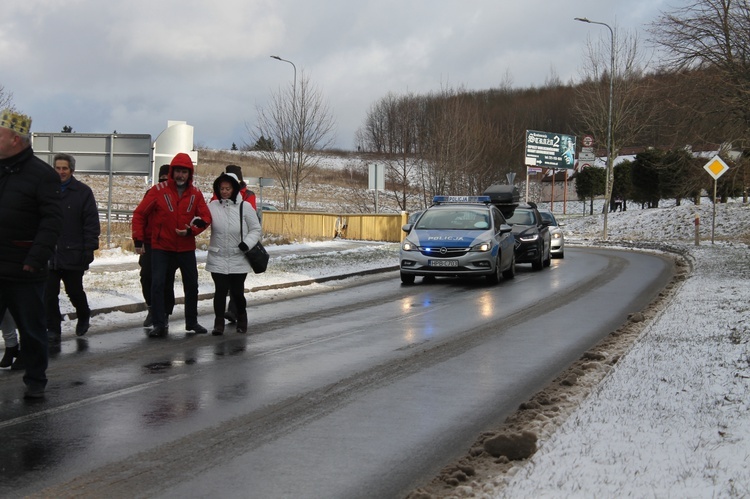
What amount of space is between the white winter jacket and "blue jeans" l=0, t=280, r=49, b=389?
3.78m

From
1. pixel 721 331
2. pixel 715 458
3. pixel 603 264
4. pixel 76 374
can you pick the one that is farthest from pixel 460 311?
pixel 603 264

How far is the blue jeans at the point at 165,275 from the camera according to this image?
10.2 meters

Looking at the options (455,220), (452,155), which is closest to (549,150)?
(452,155)

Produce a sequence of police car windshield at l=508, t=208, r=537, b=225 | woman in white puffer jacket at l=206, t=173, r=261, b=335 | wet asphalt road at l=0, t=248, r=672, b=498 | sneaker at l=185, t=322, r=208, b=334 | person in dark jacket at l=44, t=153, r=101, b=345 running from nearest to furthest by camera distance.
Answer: wet asphalt road at l=0, t=248, r=672, b=498 < person in dark jacket at l=44, t=153, r=101, b=345 < woman in white puffer jacket at l=206, t=173, r=261, b=335 < sneaker at l=185, t=322, r=208, b=334 < police car windshield at l=508, t=208, r=537, b=225

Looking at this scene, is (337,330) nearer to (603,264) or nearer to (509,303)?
(509,303)

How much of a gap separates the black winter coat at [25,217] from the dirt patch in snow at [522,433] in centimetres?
355

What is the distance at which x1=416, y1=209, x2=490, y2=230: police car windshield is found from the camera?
741 inches

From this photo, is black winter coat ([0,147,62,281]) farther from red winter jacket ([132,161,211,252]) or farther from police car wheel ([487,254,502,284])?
police car wheel ([487,254,502,284])

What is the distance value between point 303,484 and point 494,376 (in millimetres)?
3687

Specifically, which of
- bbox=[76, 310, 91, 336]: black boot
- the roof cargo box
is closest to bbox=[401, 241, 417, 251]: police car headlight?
the roof cargo box

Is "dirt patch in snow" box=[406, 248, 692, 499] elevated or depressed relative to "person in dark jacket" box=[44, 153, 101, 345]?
depressed

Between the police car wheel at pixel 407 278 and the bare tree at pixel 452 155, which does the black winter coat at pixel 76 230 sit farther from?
the bare tree at pixel 452 155

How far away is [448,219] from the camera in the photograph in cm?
1911

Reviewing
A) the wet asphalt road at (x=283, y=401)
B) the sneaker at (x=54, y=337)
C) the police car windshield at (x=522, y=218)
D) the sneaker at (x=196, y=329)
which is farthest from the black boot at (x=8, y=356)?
the police car windshield at (x=522, y=218)
